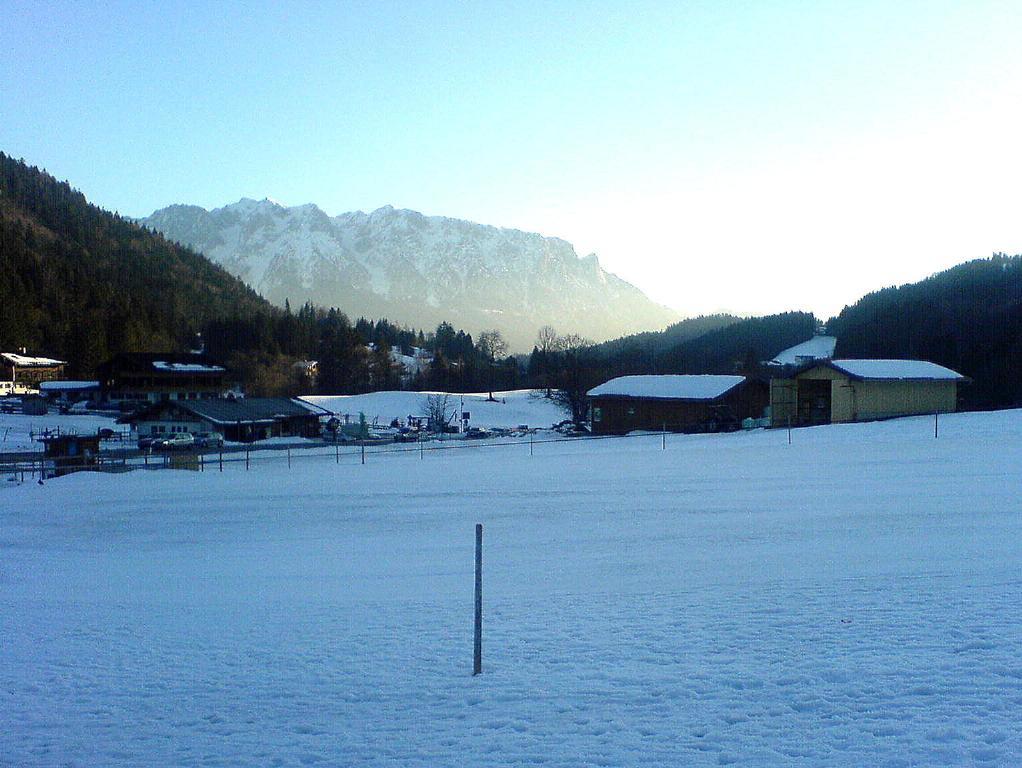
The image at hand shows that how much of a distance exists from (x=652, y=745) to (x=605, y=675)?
171cm

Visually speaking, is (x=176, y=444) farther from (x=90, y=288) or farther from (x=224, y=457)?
(x=90, y=288)

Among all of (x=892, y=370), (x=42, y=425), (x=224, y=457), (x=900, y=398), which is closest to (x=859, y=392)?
(x=900, y=398)

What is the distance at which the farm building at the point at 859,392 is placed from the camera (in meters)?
42.1

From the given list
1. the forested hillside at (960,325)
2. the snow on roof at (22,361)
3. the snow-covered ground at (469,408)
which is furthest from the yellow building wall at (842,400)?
the snow on roof at (22,361)

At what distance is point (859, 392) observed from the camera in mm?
41938

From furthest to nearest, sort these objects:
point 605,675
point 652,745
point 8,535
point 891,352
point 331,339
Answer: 1. point 331,339
2. point 891,352
3. point 8,535
4. point 605,675
5. point 652,745

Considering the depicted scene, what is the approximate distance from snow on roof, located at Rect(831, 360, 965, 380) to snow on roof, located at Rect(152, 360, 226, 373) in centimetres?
6651

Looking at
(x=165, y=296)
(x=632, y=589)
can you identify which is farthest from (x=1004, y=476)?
(x=165, y=296)

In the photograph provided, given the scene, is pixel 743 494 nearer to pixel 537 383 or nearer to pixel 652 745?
pixel 652 745

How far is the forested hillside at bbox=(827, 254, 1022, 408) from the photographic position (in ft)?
226

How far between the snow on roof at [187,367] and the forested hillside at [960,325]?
72.6 metres

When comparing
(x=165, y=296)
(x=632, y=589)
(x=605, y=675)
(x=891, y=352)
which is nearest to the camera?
(x=605, y=675)

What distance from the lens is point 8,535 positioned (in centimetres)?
2030

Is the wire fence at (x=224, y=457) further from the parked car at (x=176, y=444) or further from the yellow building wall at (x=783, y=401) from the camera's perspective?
the yellow building wall at (x=783, y=401)
